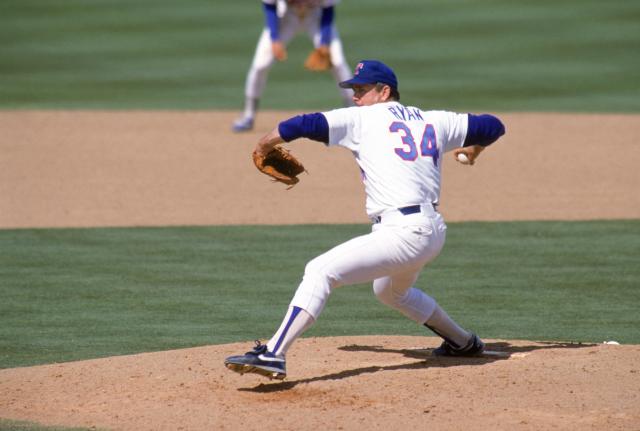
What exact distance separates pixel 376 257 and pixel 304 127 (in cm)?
68

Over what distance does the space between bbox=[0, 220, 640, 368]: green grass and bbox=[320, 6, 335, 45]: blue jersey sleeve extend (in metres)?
4.45

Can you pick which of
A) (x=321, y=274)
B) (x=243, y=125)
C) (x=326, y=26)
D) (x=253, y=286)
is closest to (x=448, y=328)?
(x=321, y=274)

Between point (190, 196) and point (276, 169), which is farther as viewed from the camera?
point (190, 196)

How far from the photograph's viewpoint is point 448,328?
21.6 feet

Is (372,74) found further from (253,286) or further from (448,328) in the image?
(253,286)

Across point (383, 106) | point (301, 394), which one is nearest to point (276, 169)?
point (383, 106)

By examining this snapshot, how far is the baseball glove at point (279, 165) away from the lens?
6.22 meters

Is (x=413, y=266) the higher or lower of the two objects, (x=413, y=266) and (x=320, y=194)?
the higher

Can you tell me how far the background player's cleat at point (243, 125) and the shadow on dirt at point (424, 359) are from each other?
825 cm

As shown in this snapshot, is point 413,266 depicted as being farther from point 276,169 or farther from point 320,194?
point 320,194

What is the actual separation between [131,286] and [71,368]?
7.34 ft

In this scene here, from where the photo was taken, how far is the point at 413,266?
6070mm

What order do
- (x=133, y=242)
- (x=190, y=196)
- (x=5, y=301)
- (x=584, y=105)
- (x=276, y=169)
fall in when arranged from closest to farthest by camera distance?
(x=276, y=169), (x=5, y=301), (x=133, y=242), (x=190, y=196), (x=584, y=105)

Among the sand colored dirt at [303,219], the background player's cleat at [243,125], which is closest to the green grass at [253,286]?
the sand colored dirt at [303,219]
